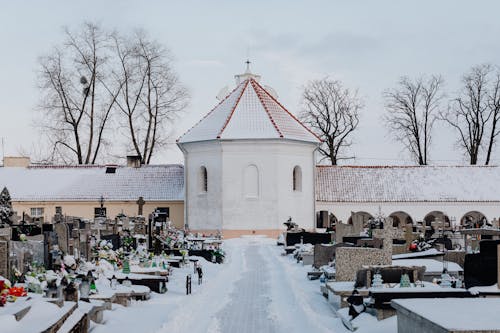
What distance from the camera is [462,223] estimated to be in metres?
38.3

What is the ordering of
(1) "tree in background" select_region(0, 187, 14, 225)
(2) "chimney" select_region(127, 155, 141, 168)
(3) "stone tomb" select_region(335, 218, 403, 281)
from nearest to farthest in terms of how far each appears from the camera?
(3) "stone tomb" select_region(335, 218, 403, 281) < (1) "tree in background" select_region(0, 187, 14, 225) < (2) "chimney" select_region(127, 155, 141, 168)

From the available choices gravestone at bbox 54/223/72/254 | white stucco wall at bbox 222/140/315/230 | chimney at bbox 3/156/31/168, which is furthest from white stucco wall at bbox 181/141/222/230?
gravestone at bbox 54/223/72/254

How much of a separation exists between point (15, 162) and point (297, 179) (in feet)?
58.6

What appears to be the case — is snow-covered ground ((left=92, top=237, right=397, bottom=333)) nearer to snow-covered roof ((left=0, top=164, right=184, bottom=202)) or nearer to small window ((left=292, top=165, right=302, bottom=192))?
small window ((left=292, top=165, right=302, bottom=192))

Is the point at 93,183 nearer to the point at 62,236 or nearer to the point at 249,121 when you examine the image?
the point at 249,121

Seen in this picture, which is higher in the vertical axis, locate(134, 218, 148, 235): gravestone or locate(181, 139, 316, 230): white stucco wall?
locate(181, 139, 316, 230): white stucco wall

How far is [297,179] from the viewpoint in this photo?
37656 mm

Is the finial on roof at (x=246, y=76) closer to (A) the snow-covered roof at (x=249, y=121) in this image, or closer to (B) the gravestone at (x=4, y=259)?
(A) the snow-covered roof at (x=249, y=121)

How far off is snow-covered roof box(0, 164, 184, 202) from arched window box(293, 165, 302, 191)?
6.44m

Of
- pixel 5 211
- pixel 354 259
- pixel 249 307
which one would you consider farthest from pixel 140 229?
pixel 354 259

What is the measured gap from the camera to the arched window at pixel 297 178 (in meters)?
37.4

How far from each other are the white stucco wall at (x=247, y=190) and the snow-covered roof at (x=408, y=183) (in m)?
3.56

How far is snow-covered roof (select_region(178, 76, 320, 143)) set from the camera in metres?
36.4

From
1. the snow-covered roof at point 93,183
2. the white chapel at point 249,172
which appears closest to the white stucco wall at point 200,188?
the white chapel at point 249,172
